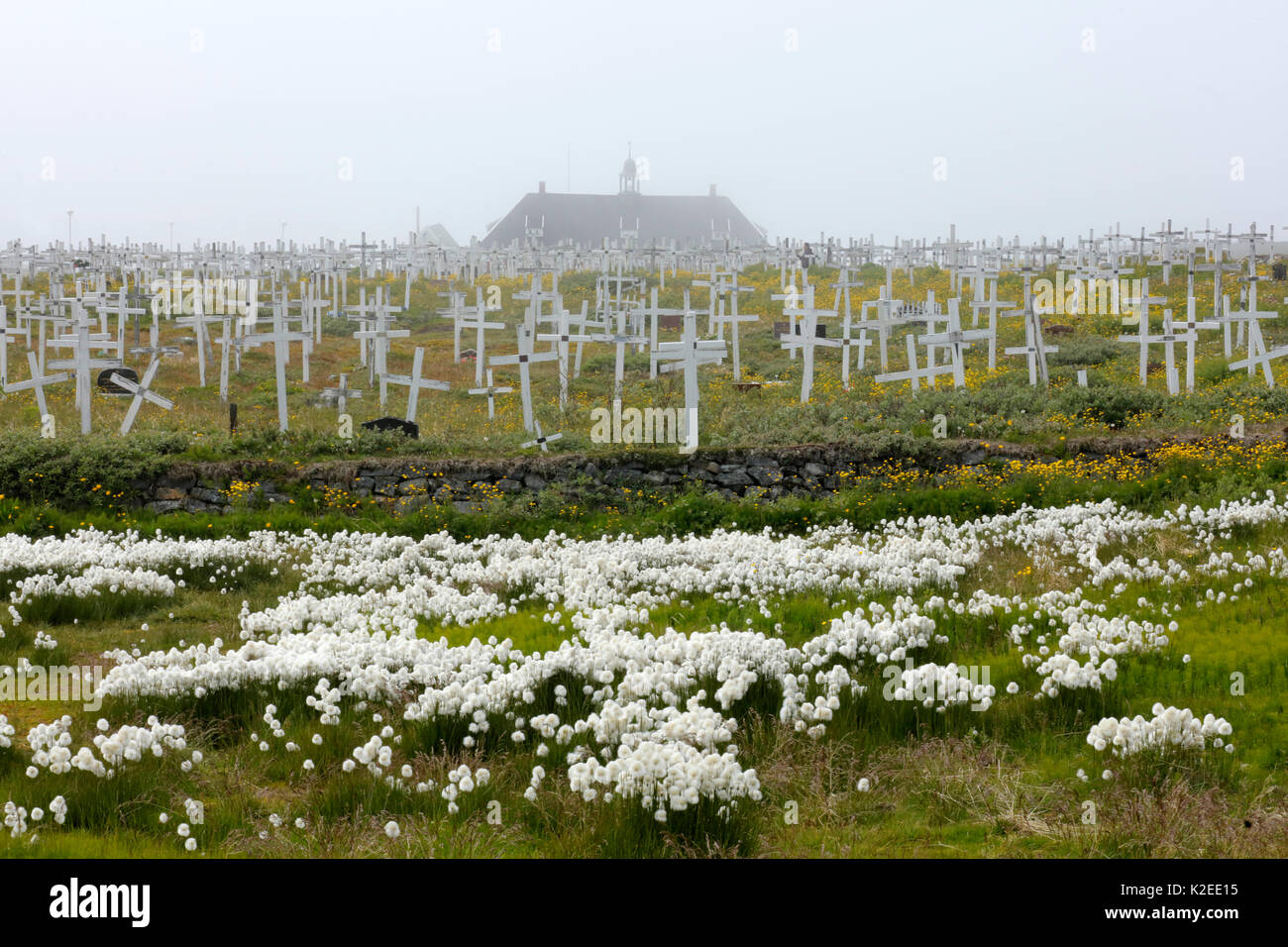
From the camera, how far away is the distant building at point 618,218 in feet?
317

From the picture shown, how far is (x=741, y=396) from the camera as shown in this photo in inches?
1081

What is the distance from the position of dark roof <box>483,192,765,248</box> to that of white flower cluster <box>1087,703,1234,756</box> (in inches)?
3477

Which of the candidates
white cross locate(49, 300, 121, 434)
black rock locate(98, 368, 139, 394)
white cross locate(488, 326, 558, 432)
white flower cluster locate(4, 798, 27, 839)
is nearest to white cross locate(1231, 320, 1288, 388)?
white cross locate(488, 326, 558, 432)

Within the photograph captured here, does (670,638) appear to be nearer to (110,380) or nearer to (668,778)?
(668,778)

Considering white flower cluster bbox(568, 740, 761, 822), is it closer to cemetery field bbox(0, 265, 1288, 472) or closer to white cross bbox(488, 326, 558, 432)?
cemetery field bbox(0, 265, 1288, 472)

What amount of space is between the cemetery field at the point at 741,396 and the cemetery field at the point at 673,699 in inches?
239

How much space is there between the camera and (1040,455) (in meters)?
18.4

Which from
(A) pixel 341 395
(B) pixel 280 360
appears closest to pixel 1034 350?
(A) pixel 341 395

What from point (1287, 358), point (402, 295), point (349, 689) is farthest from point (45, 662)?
point (402, 295)

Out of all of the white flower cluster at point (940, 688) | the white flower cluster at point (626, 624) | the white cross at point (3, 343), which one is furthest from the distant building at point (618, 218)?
the white flower cluster at point (940, 688)

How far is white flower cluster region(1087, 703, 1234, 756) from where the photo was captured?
21.7ft

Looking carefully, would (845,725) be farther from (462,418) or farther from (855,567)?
(462,418)

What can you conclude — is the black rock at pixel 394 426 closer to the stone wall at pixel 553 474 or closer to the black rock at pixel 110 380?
the stone wall at pixel 553 474
